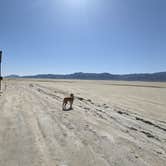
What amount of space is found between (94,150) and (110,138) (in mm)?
1216

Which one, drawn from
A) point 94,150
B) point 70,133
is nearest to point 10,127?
point 70,133

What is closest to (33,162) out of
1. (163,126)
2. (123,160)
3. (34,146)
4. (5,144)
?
(34,146)

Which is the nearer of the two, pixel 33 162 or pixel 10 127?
pixel 33 162

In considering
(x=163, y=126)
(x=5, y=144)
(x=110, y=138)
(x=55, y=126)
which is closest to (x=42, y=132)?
(x=55, y=126)

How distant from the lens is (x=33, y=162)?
424cm

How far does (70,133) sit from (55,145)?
1.21 meters

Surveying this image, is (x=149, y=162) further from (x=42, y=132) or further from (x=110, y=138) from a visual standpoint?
(x=42, y=132)

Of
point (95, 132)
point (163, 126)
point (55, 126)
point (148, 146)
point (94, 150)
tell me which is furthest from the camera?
point (163, 126)

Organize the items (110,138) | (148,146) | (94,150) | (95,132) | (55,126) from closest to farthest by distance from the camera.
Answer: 1. (94,150)
2. (148,146)
3. (110,138)
4. (95,132)
5. (55,126)

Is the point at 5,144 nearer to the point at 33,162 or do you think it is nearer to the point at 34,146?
the point at 34,146

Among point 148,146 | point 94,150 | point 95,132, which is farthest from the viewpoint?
point 95,132

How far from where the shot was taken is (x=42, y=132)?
6.39m

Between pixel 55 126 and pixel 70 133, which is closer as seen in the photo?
pixel 70 133

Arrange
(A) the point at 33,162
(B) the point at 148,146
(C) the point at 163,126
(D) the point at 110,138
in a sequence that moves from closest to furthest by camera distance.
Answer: (A) the point at 33,162
(B) the point at 148,146
(D) the point at 110,138
(C) the point at 163,126
